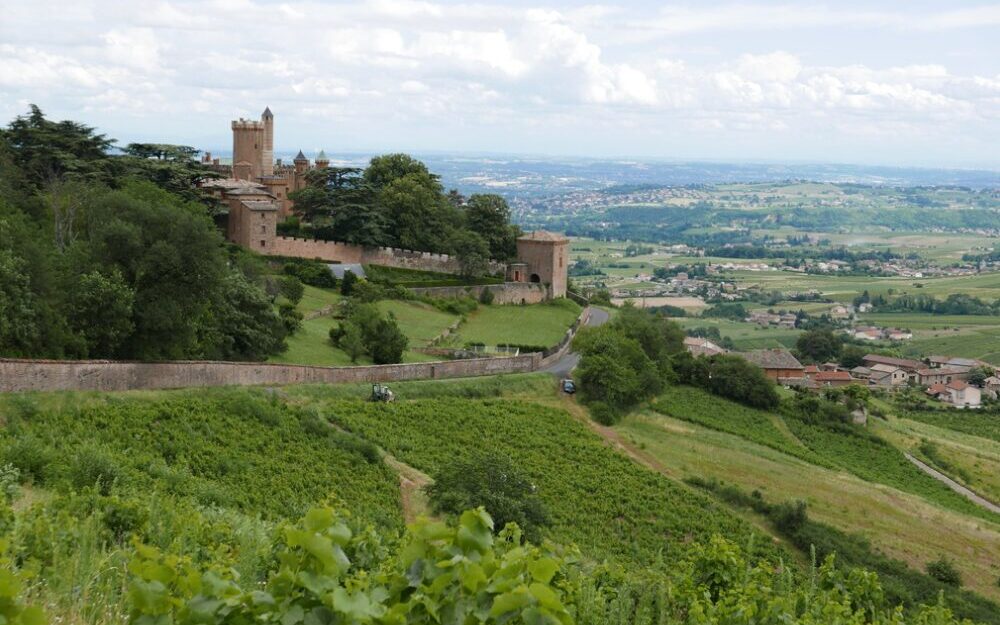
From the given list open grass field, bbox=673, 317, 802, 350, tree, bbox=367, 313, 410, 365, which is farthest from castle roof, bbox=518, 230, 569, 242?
open grass field, bbox=673, 317, 802, 350

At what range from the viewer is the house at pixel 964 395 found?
7300cm

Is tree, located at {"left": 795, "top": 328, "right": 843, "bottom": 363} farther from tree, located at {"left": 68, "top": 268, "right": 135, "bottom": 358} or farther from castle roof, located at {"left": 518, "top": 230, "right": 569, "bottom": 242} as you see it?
tree, located at {"left": 68, "top": 268, "right": 135, "bottom": 358}

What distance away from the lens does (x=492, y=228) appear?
2217 inches

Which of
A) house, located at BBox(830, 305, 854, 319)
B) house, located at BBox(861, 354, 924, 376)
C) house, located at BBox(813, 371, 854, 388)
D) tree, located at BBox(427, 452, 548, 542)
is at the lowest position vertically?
house, located at BBox(830, 305, 854, 319)

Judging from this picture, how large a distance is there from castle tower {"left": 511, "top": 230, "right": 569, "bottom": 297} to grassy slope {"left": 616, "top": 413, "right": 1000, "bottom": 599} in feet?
55.8

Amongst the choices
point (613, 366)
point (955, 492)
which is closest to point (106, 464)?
point (613, 366)

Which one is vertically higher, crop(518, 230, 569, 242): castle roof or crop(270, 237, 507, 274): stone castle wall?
crop(518, 230, 569, 242): castle roof

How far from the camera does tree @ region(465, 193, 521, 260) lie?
55.9 metres

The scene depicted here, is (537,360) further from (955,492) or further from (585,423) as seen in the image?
(955,492)

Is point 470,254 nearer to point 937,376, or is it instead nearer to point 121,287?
point 121,287

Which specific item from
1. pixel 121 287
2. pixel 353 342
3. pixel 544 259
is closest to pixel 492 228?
pixel 544 259

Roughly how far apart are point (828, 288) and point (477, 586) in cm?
15889

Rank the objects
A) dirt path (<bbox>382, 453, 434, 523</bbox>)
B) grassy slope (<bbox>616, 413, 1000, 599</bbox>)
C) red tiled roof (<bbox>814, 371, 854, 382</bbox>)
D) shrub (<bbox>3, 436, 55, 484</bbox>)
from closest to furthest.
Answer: shrub (<bbox>3, 436, 55, 484</bbox>) < dirt path (<bbox>382, 453, 434, 523</bbox>) < grassy slope (<bbox>616, 413, 1000, 599</bbox>) < red tiled roof (<bbox>814, 371, 854, 382</bbox>)

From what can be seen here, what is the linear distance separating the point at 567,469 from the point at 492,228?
1136 inches
